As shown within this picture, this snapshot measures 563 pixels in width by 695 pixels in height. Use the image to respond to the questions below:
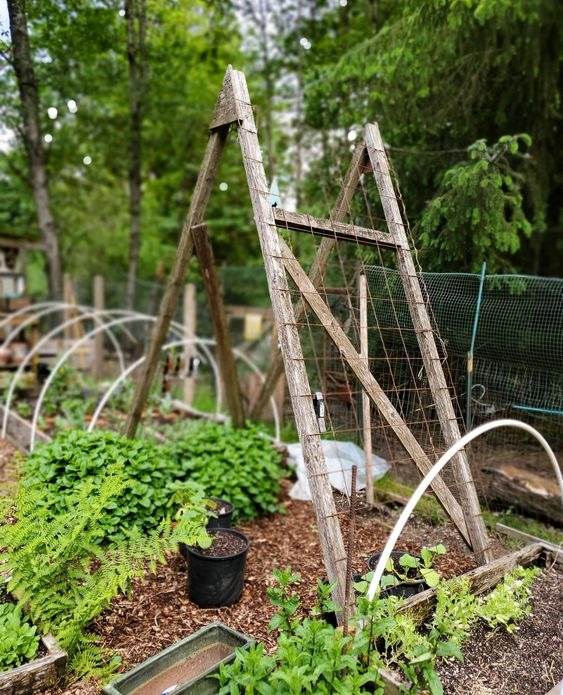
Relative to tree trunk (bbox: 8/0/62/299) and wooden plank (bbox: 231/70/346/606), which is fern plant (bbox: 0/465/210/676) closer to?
wooden plank (bbox: 231/70/346/606)

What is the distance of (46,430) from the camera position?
6.11m

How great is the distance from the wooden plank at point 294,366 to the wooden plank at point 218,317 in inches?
36.5

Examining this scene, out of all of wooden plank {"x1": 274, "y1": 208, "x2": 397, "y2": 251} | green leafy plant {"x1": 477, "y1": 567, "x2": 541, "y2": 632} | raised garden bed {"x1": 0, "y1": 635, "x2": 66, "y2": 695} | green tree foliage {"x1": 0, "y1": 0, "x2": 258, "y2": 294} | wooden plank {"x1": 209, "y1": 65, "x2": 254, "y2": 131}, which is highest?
green tree foliage {"x1": 0, "y1": 0, "x2": 258, "y2": 294}

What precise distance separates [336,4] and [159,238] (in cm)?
612

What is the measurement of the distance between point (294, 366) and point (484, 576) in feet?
5.47

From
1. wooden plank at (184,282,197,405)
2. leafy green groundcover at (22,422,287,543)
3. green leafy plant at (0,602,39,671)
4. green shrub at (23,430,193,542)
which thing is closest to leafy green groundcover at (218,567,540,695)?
green leafy plant at (0,602,39,671)

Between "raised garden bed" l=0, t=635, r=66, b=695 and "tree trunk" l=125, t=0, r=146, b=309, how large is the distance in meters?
5.95

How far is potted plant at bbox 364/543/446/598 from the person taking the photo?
2.58 m

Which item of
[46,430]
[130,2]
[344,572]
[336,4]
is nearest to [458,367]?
[344,572]

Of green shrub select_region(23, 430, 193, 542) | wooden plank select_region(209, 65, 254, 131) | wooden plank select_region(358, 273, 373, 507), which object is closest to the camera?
wooden plank select_region(209, 65, 254, 131)

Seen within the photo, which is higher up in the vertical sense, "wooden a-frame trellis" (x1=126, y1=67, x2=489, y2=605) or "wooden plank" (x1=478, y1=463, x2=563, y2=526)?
"wooden a-frame trellis" (x1=126, y1=67, x2=489, y2=605)

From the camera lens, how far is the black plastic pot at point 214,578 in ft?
10.2

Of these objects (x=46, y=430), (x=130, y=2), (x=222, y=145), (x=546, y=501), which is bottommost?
(x=546, y=501)

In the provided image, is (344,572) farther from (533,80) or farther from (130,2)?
(130,2)
